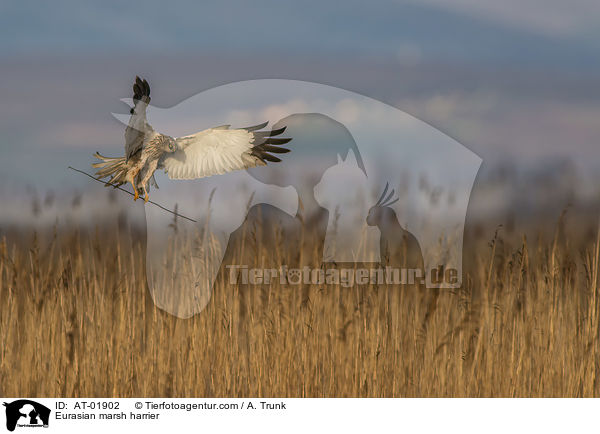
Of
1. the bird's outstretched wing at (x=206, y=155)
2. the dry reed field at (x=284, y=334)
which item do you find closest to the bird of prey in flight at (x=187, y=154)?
the bird's outstretched wing at (x=206, y=155)

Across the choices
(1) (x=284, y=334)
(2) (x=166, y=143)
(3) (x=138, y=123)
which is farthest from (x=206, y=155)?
(1) (x=284, y=334)

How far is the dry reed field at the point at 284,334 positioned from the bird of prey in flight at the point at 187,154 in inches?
12.8

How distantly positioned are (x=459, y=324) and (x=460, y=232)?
0.49 meters

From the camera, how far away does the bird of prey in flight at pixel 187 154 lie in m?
3.34

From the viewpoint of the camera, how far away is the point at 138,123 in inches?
126

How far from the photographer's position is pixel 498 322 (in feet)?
11.5

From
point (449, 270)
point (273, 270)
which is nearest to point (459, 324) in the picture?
point (449, 270)

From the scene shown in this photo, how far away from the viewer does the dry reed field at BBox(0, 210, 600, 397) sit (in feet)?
10.7

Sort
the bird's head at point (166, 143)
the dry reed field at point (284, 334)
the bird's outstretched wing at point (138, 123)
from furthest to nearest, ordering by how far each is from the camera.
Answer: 1. the bird's head at point (166, 143)
2. the dry reed field at point (284, 334)
3. the bird's outstretched wing at point (138, 123)

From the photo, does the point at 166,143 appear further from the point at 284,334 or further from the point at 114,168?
the point at 284,334

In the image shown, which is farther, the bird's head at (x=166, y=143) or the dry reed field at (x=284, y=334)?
the bird's head at (x=166, y=143)

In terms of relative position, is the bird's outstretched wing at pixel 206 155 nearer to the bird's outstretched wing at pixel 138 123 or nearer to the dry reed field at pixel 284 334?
the bird's outstretched wing at pixel 138 123

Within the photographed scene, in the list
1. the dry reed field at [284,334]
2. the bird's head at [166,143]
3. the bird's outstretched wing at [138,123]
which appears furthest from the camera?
the bird's head at [166,143]

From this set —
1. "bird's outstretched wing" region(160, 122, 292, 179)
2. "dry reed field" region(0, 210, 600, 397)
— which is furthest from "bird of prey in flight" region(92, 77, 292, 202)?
"dry reed field" region(0, 210, 600, 397)
